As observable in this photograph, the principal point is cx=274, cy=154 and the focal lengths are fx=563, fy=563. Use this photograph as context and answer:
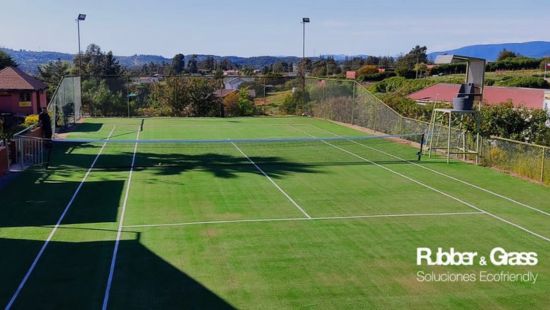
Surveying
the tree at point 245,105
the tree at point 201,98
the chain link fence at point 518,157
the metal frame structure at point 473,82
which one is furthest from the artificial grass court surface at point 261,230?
the tree at point 245,105

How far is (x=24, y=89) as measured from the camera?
3656 centimetres

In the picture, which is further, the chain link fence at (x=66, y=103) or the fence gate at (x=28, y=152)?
the chain link fence at (x=66, y=103)

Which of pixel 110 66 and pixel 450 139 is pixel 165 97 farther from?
pixel 110 66

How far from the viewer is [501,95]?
4138cm

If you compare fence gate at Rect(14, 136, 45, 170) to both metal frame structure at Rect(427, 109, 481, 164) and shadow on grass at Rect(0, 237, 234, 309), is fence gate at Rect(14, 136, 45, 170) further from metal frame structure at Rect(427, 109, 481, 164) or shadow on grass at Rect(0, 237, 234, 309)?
metal frame structure at Rect(427, 109, 481, 164)

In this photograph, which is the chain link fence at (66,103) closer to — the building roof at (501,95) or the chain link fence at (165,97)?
the chain link fence at (165,97)

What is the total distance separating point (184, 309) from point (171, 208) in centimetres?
592

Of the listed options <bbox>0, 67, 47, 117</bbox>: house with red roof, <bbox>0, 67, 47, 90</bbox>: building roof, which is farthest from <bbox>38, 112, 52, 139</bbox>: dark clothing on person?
<bbox>0, 67, 47, 90</bbox>: building roof

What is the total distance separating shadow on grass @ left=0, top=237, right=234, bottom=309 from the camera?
846cm

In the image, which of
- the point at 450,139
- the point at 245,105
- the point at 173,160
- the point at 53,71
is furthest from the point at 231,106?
the point at 53,71

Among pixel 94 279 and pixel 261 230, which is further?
pixel 261 230

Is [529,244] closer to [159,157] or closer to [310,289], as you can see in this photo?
[310,289]

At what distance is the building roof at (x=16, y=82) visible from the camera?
1441 inches

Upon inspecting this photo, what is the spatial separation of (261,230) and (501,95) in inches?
1349
